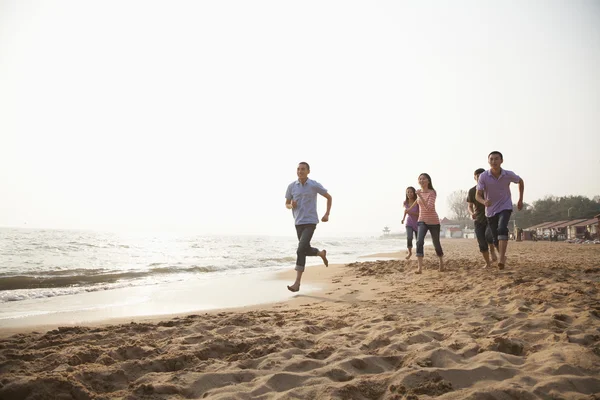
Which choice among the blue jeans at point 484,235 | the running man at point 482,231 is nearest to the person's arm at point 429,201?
the running man at point 482,231

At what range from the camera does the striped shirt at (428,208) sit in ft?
23.8

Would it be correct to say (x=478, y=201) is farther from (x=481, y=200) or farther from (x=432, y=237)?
(x=432, y=237)

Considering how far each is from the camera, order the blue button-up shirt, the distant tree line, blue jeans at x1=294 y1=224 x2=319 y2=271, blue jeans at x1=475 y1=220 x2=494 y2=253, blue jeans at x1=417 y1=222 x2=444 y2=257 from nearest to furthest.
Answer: blue jeans at x1=294 y1=224 x2=319 y2=271, the blue button-up shirt, blue jeans at x1=475 y1=220 x2=494 y2=253, blue jeans at x1=417 y1=222 x2=444 y2=257, the distant tree line

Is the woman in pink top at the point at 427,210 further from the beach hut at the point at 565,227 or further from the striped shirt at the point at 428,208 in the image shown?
the beach hut at the point at 565,227

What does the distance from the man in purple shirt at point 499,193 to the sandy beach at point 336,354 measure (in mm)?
2099

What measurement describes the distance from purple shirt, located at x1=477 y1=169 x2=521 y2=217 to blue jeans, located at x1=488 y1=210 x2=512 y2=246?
3.2 inches

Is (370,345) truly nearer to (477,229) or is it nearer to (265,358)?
(265,358)

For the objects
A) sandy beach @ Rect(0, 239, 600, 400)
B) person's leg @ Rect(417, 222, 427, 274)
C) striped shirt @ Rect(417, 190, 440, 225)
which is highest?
striped shirt @ Rect(417, 190, 440, 225)

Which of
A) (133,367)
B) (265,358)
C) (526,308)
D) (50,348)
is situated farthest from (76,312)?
(526,308)

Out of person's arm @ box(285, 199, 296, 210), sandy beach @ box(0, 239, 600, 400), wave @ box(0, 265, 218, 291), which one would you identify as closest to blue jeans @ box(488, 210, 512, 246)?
sandy beach @ box(0, 239, 600, 400)

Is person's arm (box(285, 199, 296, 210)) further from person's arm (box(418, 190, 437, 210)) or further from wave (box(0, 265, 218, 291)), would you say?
wave (box(0, 265, 218, 291))

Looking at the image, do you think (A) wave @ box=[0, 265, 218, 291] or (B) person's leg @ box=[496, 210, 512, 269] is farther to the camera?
(A) wave @ box=[0, 265, 218, 291]

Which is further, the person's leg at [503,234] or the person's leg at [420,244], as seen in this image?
the person's leg at [420,244]

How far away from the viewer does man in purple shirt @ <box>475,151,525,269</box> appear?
19.9ft
